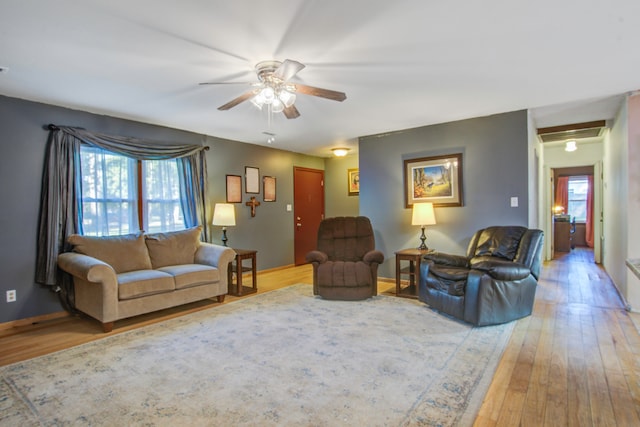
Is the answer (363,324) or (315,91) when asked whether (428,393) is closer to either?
(363,324)

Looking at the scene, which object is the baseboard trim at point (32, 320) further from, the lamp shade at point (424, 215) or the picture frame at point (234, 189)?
the lamp shade at point (424, 215)

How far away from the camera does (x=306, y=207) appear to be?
6.95 meters

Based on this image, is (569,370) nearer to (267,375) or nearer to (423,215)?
(267,375)

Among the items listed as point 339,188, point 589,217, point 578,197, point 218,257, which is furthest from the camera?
point 578,197

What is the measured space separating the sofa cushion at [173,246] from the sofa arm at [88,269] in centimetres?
77

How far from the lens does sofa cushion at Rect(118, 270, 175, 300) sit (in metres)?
3.31

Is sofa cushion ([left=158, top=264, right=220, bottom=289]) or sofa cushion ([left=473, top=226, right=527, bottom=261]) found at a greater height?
sofa cushion ([left=473, top=226, right=527, bottom=261])

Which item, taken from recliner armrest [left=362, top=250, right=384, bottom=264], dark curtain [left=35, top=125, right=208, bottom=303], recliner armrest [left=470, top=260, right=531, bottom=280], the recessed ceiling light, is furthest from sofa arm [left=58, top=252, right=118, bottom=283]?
the recessed ceiling light

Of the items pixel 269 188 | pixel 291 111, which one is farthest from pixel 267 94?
pixel 269 188

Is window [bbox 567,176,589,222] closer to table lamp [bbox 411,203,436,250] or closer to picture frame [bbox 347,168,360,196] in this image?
picture frame [bbox 347,168,360,196]

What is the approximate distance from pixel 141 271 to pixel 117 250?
0.36m

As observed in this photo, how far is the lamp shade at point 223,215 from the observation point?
188 inches

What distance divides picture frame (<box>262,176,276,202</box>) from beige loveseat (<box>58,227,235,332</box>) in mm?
1711

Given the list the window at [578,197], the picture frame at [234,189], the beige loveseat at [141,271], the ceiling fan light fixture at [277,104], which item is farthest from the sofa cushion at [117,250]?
the window at [578,197]
